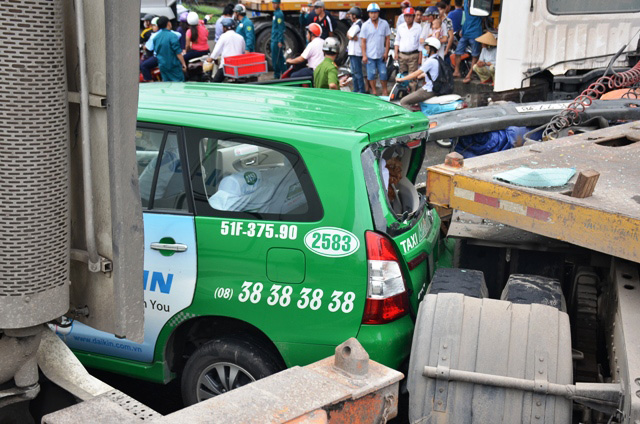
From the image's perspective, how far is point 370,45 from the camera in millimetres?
15773

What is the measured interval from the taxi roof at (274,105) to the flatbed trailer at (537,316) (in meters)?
0.55

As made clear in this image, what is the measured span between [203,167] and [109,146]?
1727 mm

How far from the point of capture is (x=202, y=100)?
4.42m

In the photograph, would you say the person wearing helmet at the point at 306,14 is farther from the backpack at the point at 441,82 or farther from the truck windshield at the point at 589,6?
the truck windshield at the point at 589,6

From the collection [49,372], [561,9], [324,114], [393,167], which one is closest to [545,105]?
[561,9]

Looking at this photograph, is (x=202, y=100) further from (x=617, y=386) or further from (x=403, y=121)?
(x=617, y=386)

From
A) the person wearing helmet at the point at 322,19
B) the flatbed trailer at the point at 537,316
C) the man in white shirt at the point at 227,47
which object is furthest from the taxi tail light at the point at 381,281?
the person wearing helmet at the point at 322,19

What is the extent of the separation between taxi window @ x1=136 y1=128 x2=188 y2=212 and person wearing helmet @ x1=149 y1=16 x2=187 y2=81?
1045cm

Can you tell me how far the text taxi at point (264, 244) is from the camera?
3.80 meters

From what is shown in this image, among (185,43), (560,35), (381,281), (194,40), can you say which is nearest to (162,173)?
(381,281)

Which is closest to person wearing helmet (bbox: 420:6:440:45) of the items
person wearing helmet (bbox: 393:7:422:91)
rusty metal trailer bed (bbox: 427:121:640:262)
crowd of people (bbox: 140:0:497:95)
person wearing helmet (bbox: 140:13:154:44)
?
crowd of people (bbox: 140:0:497:95)

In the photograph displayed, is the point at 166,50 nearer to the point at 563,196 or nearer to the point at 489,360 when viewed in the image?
the point at 563,196

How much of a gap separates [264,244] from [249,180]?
38cm

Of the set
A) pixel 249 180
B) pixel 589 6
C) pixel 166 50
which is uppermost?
pixel 589 6
